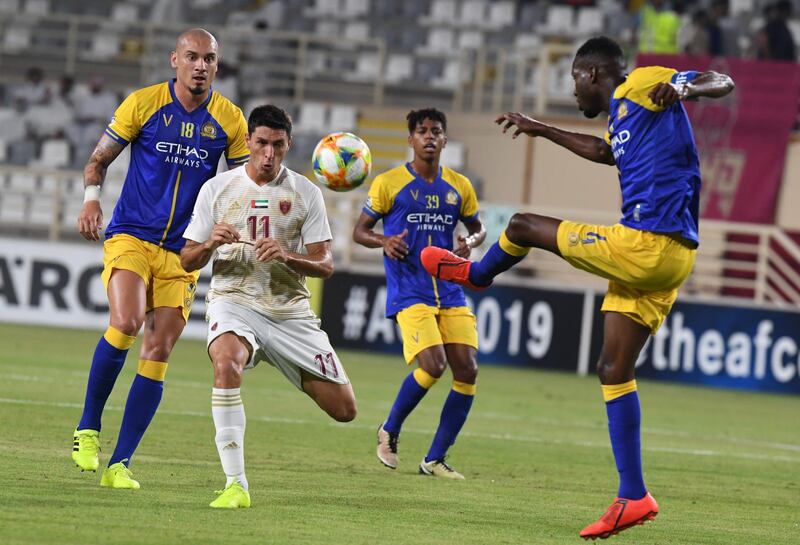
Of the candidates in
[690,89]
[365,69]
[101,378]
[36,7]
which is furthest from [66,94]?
[690,89]

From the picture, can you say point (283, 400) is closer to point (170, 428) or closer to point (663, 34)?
point (170, 428)

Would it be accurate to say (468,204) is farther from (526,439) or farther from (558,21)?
(558,21)

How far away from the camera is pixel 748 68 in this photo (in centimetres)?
2095

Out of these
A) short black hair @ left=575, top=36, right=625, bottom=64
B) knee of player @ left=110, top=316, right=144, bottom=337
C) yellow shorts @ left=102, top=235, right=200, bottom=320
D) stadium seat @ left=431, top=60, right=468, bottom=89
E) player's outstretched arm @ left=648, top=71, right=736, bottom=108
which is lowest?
knee of player @ left=110, top=316, right=144, bottom=337

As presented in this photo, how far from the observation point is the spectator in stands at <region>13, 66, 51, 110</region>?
2568 centimetres

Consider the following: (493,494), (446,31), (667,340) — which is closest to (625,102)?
(493,494)

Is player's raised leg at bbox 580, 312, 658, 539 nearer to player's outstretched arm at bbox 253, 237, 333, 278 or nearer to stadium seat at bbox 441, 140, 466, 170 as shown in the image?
player's outstretched arm at bbox 253, 237, 333, 278

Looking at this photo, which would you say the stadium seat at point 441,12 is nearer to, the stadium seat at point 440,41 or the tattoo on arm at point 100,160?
the stadium seat at point 440,41

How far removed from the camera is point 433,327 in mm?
9609

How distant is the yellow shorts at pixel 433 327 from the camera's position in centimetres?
959

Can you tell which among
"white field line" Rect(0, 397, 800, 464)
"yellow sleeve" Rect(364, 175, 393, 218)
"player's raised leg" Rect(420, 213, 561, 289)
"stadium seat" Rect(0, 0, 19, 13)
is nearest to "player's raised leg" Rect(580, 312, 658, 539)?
"player's raised leg" Rect(420, 213, 561, 289)

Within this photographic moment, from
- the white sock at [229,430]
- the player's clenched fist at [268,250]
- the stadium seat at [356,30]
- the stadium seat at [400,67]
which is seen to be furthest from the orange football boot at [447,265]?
the stadium seat at [356,30]

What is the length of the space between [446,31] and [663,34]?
6087 mm

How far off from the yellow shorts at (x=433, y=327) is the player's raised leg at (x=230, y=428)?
2.66m
